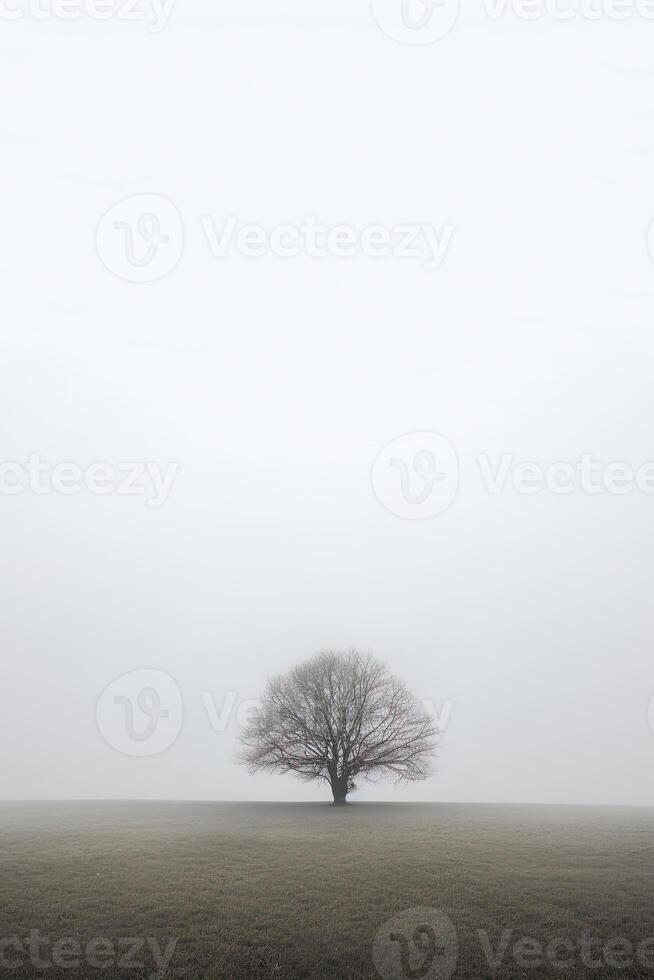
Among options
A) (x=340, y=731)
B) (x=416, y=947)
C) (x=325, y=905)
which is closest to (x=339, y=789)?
(x=340, y=731)

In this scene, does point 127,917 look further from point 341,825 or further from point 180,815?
point 180,815

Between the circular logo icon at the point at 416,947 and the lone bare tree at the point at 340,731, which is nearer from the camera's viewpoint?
the circular logo icon at the point at 416,947

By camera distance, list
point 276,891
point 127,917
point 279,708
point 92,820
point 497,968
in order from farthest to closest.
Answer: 1. point 279,708
2. point 92,820
3. point 276,891
4. point 127,917
5. point 497,968

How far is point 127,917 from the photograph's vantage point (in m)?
22.1

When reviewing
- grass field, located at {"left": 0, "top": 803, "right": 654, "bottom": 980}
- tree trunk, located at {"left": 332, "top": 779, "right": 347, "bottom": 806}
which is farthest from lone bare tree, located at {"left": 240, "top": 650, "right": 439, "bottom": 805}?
grass field, located at {"left": 0, "top": 803, "right": 654, "bottom": 980}

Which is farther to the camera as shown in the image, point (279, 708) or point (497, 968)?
point (279, 708)

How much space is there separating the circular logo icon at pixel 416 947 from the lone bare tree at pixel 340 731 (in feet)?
97.3

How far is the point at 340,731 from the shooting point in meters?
52.1

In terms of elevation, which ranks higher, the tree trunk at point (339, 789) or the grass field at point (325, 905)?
the grass field at point (325, 905)

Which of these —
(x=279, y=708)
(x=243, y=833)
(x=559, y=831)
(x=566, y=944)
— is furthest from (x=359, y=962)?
(x=279, y=708)

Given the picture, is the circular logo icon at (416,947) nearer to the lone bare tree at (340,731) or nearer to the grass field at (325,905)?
the grass field at (325,905)

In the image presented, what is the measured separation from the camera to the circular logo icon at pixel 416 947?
20031 millimetres

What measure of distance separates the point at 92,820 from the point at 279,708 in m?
17.6

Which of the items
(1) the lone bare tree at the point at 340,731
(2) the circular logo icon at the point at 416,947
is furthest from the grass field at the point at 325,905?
(1) the lone bare tree at the point at 340,731
